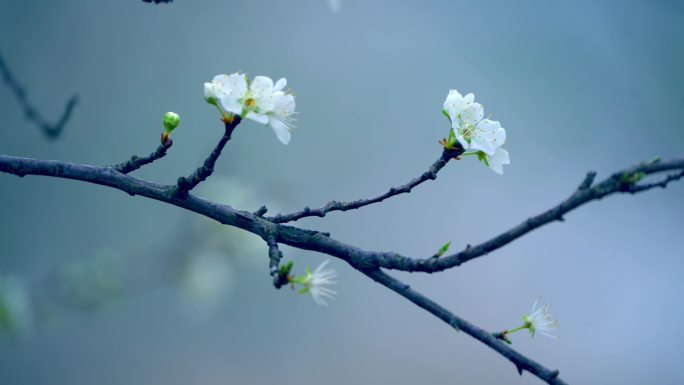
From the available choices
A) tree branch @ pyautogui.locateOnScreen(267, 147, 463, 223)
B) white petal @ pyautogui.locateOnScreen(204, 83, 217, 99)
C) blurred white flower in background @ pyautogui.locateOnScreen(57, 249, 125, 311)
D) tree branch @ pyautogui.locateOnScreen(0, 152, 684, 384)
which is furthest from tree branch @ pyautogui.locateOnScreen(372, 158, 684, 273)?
blurred white flower in background @ pyautogui.locateOnScreen(57, 249, 125, 311)

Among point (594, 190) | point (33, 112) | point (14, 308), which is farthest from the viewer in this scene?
point (14, 308)

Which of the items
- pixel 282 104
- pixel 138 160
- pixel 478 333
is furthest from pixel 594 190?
pixel 138 160

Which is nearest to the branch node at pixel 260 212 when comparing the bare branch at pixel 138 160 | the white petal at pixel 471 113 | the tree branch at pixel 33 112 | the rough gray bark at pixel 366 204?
the rough gray bark at pixel 366 204

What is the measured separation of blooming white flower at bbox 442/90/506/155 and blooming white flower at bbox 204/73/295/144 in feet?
0.51

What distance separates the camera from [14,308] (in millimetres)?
1066

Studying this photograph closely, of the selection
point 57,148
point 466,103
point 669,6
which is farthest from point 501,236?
point 669,6

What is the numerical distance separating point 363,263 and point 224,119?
0.54 feet

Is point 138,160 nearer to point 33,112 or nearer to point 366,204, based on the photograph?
point 366,204

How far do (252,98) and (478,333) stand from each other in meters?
0.26

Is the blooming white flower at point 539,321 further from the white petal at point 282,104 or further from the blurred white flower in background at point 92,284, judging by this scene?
the blurred white flower in background at point 92,284

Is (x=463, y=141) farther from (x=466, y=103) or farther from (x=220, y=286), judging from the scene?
(x=220, y=286)

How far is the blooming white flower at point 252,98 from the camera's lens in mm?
441

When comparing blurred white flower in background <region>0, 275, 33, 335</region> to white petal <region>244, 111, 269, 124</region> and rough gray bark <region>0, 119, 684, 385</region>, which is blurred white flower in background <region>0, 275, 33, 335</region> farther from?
white petal <region>244, 111, 269, 124</region>

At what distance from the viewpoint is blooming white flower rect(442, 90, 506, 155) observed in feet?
1.70
